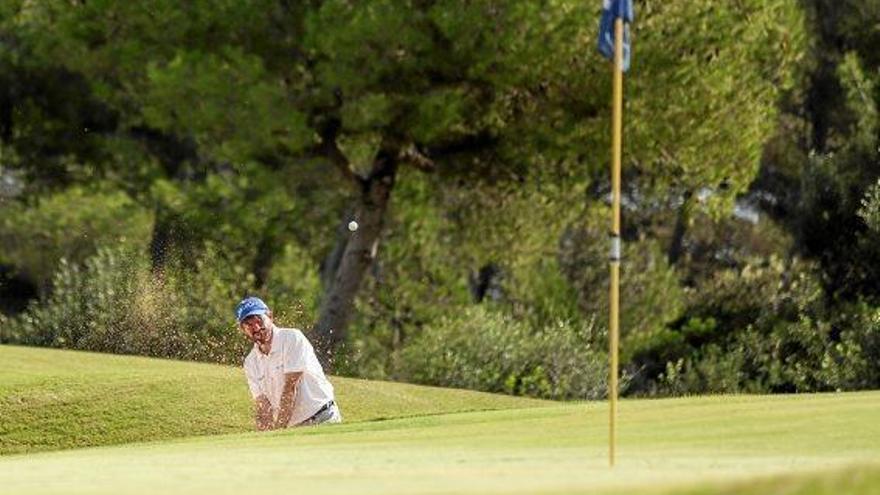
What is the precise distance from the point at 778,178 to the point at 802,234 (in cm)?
1342

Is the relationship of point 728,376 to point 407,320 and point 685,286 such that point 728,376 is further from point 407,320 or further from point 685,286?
point 685,286

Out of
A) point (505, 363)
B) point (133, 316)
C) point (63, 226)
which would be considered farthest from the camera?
point (63, 226)

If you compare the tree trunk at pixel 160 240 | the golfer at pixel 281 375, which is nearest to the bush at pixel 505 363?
the tree trunk at pixel 160 240

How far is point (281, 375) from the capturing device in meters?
17.3

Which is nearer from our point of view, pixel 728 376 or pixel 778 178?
pixel 728 376

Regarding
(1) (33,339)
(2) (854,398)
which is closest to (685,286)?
(1) (33,339)

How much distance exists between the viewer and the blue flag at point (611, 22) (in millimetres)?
12328

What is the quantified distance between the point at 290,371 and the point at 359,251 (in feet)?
73.0

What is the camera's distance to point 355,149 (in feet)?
139

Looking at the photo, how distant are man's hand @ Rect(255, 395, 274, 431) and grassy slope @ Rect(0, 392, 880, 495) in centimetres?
76

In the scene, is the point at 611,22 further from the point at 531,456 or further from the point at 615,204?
the point at 531,456

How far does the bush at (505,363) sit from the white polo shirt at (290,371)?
15.0m

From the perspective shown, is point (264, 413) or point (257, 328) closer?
point (257, 328)

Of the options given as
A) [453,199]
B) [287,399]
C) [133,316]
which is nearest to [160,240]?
[453,199]
